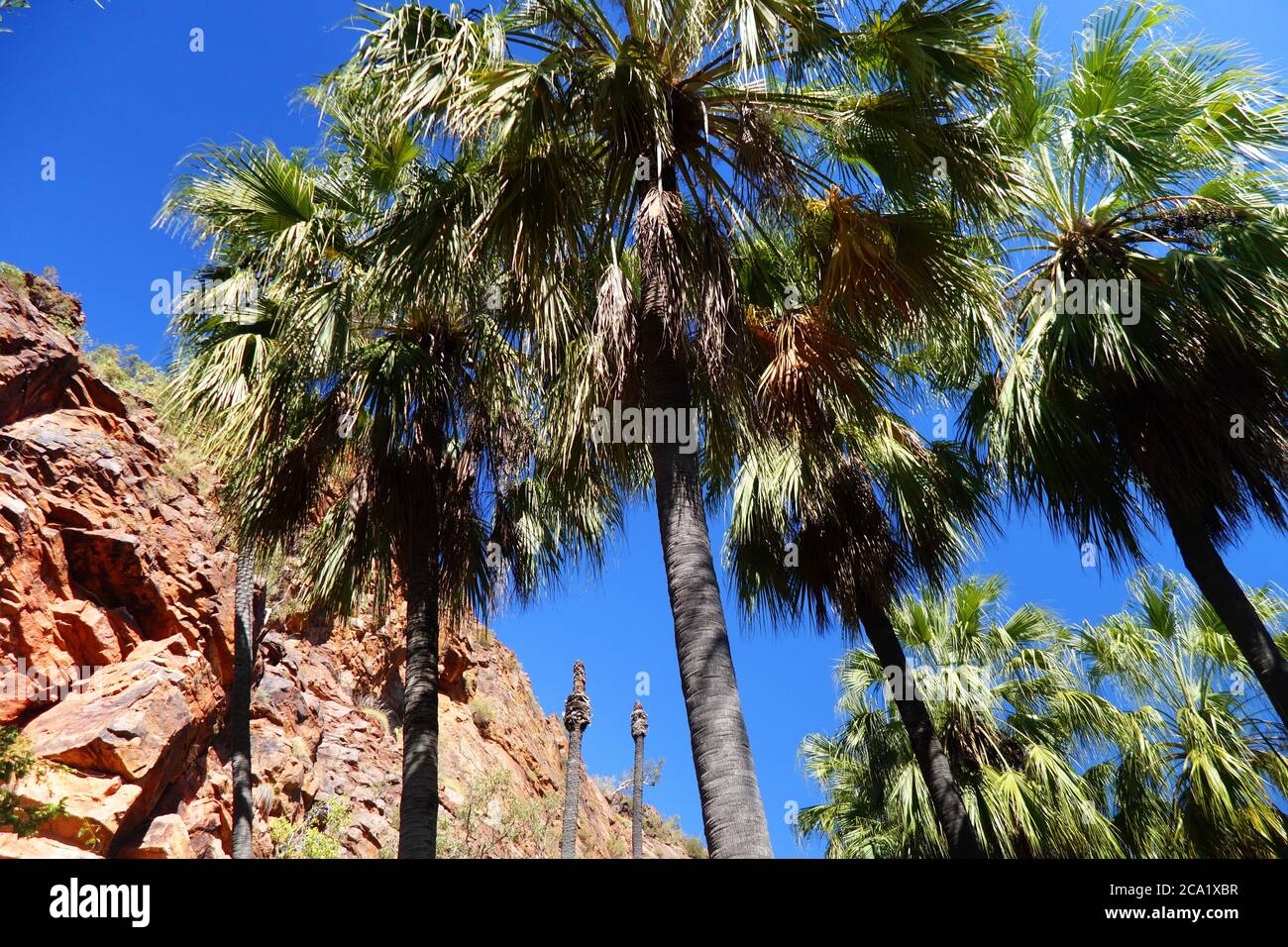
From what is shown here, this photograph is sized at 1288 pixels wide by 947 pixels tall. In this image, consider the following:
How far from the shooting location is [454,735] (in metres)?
24.7

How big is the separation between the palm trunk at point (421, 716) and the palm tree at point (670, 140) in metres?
2.30

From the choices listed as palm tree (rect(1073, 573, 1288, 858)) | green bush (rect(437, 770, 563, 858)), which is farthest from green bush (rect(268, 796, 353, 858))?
palm tree (rect(1073, 573, 1288, 858))

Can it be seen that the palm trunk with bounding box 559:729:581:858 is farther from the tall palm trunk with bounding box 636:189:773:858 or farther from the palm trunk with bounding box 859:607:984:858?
the tall palm trunk with bounding box 636:189:773:858

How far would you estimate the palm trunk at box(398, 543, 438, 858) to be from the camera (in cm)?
693

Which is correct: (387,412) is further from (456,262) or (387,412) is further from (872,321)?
(872,321)

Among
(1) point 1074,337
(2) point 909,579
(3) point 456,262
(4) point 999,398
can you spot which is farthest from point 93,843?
(1) point 1074,337

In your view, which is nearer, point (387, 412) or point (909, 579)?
point (387, 412)

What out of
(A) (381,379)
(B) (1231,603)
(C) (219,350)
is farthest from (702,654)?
(C) (219,350)

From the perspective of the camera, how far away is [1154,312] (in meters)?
7.48

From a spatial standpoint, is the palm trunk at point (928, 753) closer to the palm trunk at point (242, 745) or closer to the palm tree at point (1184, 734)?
the palm tree at point (1184, 734)

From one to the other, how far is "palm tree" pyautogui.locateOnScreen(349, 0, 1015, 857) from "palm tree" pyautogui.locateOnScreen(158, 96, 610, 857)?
0.87 metres

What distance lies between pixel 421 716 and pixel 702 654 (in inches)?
127

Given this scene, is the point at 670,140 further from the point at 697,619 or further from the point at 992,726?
the point at 992,726

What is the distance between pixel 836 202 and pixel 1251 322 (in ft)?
12.1
